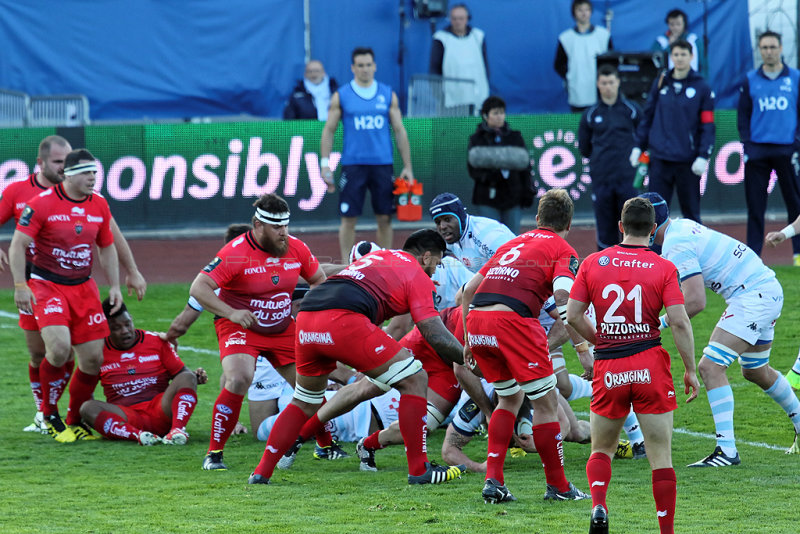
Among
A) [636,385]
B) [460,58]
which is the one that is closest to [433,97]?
[460,58]

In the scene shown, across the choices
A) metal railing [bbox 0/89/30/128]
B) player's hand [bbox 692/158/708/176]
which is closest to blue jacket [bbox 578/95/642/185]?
player's hand [bbox 692/158/708/176]

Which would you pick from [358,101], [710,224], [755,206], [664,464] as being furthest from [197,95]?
[664,464]

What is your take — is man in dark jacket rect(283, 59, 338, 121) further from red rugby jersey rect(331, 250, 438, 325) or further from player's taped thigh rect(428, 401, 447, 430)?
red rugby jersey rect(331, 250, 438, 325)

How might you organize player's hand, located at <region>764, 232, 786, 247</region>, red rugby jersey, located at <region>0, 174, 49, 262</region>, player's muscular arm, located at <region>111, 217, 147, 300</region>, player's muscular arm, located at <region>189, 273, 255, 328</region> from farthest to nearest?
red rugby jersey, located at <region>0, 174, 49, 262</region> → player's muscular arm, located at <region>111, 217, 147, 300</region> → player's hand, located at <region>764, 232, 786, 247</region> → player's muscular arm, located at <region>189, 273, 255, 328</region>

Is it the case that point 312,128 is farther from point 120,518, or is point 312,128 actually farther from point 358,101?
point 120,518

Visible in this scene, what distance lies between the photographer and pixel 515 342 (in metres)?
7.22

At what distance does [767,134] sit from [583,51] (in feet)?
20.4

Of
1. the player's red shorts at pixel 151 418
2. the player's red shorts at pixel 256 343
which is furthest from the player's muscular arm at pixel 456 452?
the player's red shorts at pixel 151 418

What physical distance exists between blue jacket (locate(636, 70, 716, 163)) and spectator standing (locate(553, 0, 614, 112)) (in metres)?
5.55

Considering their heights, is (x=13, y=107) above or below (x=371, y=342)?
above

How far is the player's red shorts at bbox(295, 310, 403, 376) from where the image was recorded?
748 cm

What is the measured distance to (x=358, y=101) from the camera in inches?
584

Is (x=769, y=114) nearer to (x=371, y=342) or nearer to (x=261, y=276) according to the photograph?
(x=261, y=276)

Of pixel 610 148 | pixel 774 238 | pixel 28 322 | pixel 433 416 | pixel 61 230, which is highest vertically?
pixel 610 148
